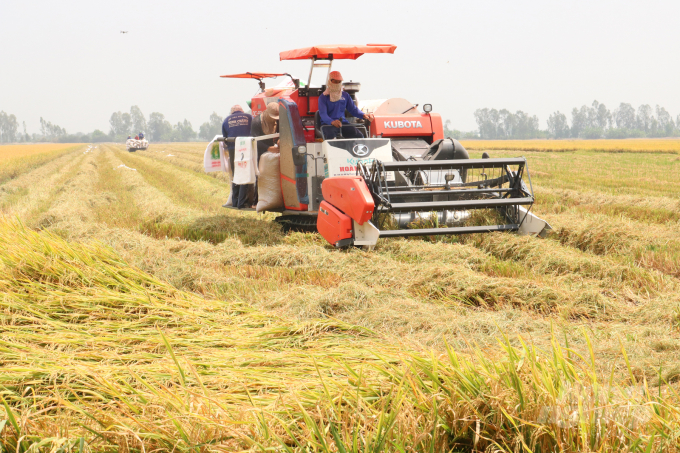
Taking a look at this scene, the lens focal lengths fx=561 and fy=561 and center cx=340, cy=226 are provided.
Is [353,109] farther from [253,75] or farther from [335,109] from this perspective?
[253,75]

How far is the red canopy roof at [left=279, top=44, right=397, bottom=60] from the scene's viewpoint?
731 cm

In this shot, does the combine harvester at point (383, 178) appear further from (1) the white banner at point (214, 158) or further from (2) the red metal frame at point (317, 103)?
(1) the white banner at point (214, 158)

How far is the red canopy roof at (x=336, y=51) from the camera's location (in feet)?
24.0

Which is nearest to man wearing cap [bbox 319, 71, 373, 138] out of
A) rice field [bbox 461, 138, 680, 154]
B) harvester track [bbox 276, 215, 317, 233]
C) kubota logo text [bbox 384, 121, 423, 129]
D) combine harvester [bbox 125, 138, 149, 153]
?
kubota logo text [bbox 384, 121, 423, 129]

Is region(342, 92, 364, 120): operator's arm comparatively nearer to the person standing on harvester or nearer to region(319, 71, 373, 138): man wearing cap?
region(319, 71, 373, 138): man wearing cap

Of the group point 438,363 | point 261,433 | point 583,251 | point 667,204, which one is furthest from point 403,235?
point 667,204

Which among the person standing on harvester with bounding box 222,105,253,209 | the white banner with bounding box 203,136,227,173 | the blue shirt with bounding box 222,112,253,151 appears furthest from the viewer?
the white banner with bounding box 203,136,227,173

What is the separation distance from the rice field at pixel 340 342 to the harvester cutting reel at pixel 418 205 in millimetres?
268

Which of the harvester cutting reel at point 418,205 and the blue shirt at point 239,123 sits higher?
the blue shirt at point 239,123

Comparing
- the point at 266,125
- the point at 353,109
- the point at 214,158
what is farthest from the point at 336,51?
the point at 214,158

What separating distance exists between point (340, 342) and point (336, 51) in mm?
5101

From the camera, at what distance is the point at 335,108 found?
7844 mm

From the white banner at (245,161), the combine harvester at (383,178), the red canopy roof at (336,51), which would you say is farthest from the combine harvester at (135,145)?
the red canopy roof at (336,51)

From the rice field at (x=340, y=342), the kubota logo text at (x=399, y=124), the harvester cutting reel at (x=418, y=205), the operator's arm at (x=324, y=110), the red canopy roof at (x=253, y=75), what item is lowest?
the rice field at (x=340, y=342)
